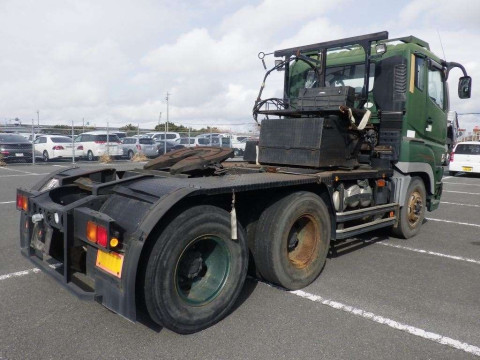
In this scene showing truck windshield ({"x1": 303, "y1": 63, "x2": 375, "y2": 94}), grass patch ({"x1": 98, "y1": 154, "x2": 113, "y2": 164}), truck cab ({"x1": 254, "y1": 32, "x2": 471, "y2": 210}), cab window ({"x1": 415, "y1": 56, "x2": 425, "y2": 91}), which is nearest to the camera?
truck cab ({"x1": 254, "y1": 32, "x2": 471, "y2": 210})

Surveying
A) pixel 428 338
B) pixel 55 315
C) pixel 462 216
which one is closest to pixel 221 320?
pixel 55 315

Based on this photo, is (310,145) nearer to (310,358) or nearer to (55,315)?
(310,358)

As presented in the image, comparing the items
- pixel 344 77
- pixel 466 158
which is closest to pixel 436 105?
pixel 344 77

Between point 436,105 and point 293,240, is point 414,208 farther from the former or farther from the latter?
point 293,240

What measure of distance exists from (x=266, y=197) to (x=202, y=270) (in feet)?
3.24

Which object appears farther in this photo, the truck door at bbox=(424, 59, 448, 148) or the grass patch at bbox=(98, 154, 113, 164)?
the grass patch at bbox=(98, 154, 113, 164)

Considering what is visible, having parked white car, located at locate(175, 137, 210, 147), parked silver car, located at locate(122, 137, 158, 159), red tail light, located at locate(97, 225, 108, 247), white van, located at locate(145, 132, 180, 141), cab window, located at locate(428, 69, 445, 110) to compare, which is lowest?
red tail light, located at locate(97, 225, 108, 247)

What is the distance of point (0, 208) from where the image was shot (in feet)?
25.2

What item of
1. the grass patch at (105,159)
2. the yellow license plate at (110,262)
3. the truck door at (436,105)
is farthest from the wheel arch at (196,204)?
the grass patch at (105,159)

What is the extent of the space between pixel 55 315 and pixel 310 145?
3150 mm

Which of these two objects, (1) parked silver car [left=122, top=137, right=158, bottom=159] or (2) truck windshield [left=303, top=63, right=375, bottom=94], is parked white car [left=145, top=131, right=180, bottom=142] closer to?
(1) parked silver car [left=122, top=137, right=158, bottom=159]

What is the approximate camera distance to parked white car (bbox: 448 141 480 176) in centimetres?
1653

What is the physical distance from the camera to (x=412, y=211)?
6.09 meters

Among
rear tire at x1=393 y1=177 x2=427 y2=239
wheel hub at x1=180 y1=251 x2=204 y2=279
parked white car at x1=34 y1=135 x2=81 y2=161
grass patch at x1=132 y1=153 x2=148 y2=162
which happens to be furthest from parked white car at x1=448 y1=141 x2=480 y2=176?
parked white car at x1=34 y1=135 x2=81 y2=161
